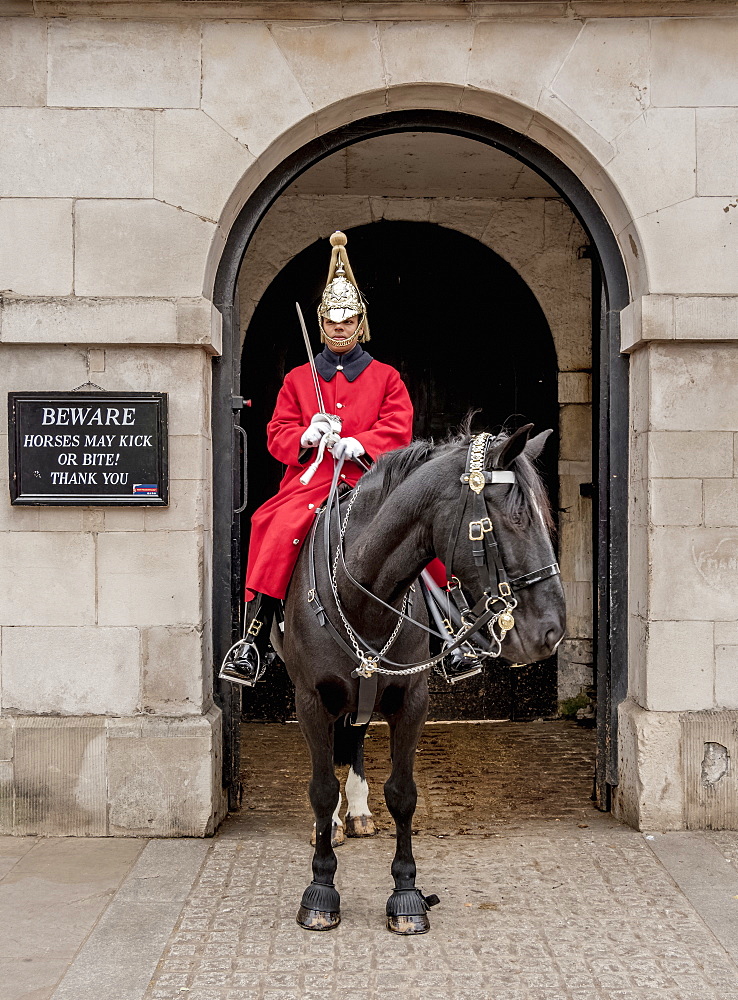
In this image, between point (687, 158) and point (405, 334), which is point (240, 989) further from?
point (405, 334)

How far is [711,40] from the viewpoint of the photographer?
4.80 meters

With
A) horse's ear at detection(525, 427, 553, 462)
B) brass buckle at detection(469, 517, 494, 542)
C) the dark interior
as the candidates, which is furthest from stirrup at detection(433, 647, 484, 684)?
the dark interior

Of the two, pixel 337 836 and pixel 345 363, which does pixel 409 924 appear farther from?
pixel 345 363

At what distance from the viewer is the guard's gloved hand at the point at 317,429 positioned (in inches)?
159

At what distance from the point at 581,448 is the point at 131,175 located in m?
4.16

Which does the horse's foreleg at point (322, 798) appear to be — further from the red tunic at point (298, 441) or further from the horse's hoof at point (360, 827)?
the horse's hoof at point (360, 827)

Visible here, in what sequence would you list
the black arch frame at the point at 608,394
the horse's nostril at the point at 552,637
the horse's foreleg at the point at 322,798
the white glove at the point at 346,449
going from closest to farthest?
the horse's nostril at the point at 552,637 → the horse's foreleg at the point at 322,798 → the white glove at the point at 346,449 → the black arch frame at the point at 608,394

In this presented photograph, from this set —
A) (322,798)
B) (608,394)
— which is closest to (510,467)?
(322,798)

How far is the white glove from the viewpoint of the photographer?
4012 millimetres

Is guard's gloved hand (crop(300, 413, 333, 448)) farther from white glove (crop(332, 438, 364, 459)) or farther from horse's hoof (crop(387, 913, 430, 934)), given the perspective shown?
horse's hoof (crop(387, 913, 430, 934))

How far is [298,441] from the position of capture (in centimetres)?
437

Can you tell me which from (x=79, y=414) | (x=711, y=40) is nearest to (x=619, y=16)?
(x=711, y=40)

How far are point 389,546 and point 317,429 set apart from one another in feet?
2.77

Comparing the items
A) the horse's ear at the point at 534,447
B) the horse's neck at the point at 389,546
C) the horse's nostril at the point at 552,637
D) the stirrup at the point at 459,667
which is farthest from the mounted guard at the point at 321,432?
the horse's nostril at the point at 552,637
